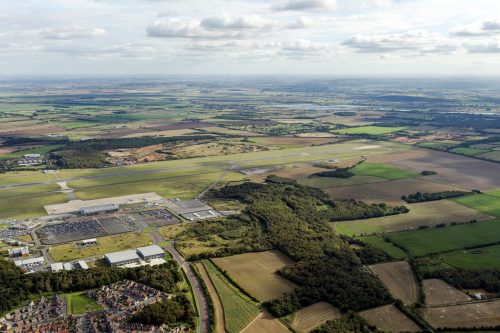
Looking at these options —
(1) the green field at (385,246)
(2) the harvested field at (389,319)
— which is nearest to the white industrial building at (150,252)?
(2) the harvested field at (389,319)

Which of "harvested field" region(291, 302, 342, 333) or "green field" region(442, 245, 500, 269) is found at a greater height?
"green field" region(442, 245, 500, 269)

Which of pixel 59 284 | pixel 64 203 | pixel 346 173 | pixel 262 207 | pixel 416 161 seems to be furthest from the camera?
pixel 416 161

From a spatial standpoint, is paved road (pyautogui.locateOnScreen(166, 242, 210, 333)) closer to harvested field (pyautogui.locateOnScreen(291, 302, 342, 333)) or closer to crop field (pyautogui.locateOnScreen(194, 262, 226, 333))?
crop field (pyautogui.locateOnScreen(194, 262, 226, 333))

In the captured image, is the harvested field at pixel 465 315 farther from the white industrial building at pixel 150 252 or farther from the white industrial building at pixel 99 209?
the white industrial building at pixel 99 209

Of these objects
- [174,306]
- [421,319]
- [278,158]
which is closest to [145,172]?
[278,158]

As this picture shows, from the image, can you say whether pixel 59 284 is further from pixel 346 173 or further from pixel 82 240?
pixel 346 173

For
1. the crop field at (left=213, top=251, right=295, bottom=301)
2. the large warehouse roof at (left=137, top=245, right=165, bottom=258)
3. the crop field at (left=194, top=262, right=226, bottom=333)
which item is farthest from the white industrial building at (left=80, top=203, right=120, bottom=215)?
the crop field at (left=213, top=251, right=295, bottom=301)
